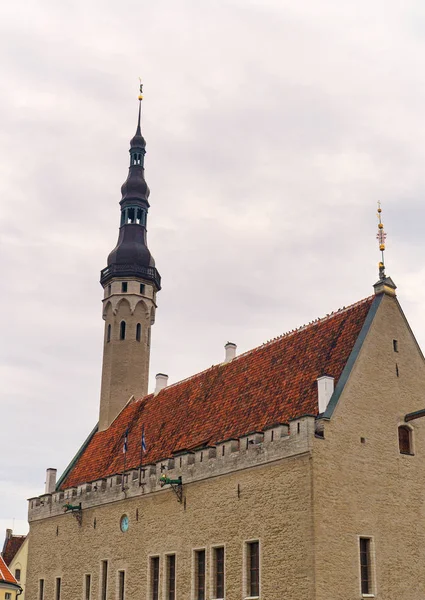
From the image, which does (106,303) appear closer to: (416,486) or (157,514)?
(157,514)

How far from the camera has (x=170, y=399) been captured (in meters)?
41.8

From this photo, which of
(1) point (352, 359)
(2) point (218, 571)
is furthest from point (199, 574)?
(1) point (352, 359)

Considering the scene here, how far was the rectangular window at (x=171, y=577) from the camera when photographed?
33.2 meters

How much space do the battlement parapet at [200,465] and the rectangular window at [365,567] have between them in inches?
145

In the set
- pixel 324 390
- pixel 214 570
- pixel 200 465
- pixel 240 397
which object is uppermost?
pixel 240 397

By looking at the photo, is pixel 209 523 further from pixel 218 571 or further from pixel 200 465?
pixel 200 465

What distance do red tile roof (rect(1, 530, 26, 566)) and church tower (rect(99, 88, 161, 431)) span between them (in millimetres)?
35665

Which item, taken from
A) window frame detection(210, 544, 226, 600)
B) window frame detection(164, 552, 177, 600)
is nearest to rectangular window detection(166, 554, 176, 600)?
window frame detection(164, 552, 177, 600)

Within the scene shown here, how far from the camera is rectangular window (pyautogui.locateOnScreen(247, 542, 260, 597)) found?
28734 mm

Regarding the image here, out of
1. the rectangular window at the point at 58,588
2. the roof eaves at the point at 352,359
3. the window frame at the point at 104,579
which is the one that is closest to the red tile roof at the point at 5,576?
the rectangular window at the point at 58,588

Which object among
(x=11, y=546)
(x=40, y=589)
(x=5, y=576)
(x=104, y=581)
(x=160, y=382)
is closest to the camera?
(x=104, y=581)

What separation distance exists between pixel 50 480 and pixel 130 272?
1257 cm

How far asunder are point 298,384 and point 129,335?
1863cm

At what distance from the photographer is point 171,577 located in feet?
109
